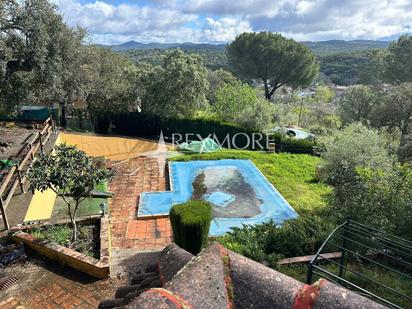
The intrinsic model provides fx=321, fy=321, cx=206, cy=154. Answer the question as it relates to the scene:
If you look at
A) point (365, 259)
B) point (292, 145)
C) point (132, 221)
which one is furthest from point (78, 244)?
point (292, 145)

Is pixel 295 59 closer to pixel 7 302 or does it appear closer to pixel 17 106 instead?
pixel 17 106

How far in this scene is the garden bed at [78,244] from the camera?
266 inches

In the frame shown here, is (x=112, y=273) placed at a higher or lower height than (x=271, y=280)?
lower

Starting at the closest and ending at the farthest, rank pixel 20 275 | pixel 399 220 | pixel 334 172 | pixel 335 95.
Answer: pixel 20 275
pixel 399 220
pixel 334 172
pixel 335 95

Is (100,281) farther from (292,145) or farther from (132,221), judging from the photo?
(292,145)

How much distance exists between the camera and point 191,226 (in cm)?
760

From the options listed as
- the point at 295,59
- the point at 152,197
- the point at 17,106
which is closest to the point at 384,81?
the point at 295,59

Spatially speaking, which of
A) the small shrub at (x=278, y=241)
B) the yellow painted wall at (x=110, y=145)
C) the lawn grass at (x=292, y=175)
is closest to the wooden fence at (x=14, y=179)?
the yellow painted wall at (x=110, y=145)

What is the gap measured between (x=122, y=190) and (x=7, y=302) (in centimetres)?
872

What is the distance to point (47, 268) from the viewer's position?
6934 millimetres

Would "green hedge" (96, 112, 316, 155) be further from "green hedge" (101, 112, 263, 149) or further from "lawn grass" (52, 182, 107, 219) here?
"lawn grass" (52, 182, 107, 219)

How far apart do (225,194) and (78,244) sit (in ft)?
26.8

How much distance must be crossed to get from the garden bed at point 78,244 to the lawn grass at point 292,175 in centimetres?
818

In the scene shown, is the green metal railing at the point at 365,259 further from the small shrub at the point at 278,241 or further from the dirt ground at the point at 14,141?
the dirt ground at the point at 14,141
